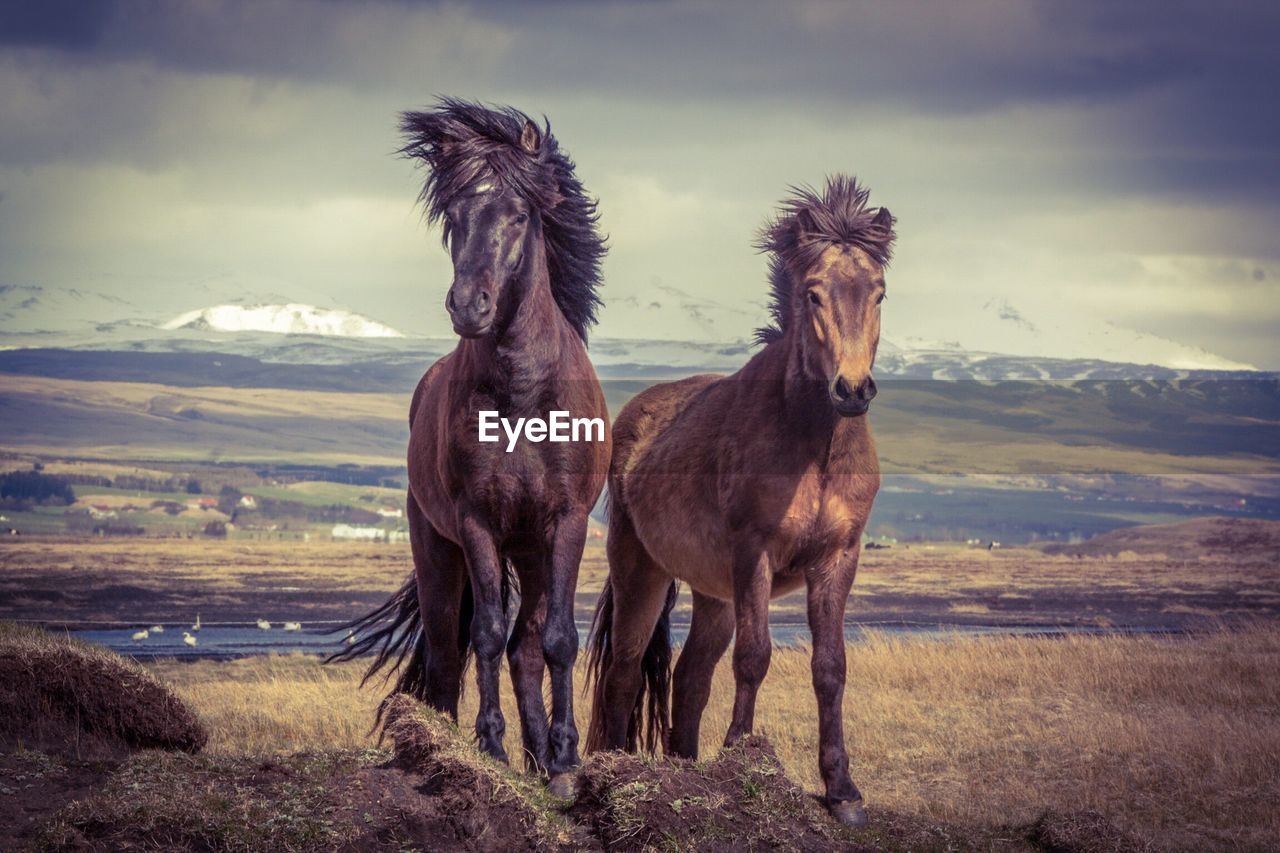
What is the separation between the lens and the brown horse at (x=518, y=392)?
8.79 metres

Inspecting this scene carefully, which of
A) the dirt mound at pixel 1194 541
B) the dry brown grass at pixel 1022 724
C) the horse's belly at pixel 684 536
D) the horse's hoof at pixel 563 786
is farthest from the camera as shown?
the dirt mound at pixel 1194 541

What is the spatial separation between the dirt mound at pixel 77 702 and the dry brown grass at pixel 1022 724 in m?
1.79

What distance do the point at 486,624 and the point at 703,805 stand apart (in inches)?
69.7

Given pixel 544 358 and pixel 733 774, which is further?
pixel 544 358

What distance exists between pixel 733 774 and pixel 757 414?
8.58 feet

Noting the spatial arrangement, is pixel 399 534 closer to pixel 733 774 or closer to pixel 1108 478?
pixel 733 774

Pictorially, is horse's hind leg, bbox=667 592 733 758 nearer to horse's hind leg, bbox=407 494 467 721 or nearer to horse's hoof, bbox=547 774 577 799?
horse's hind leg, bbox=407 494 467 721

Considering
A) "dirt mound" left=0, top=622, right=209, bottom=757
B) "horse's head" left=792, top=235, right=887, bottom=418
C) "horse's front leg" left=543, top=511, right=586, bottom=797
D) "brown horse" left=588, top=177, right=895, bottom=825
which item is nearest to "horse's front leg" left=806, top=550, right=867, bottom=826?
"brown horse" left=588, top=177, right=895, bottom=825

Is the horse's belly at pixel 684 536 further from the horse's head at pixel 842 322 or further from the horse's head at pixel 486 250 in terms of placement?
the horse's head at pixel 486 250

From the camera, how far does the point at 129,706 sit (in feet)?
35.1

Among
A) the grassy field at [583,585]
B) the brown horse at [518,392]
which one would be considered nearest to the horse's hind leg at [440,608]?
the brown horse at [518,392]

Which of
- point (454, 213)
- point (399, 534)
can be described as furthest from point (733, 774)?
point (399, 534)

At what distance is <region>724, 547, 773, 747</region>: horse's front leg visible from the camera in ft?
29.9

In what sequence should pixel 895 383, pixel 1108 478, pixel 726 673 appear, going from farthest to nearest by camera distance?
pixel 1108 478 < pixel 895 383 < pixel 726 673
